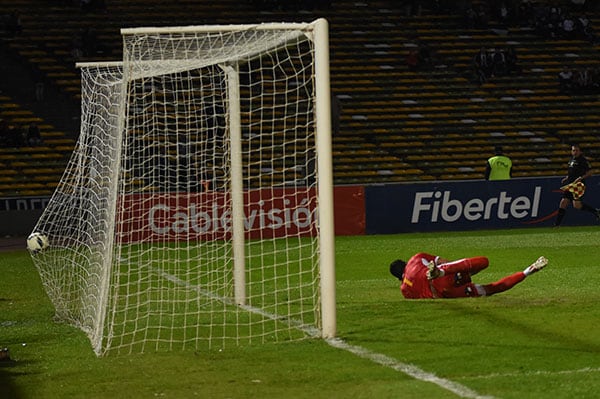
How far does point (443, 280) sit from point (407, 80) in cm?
2177

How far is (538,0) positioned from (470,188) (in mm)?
14211

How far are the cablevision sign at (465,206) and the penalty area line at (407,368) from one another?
48.0ft

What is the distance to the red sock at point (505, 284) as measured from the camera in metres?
11.8

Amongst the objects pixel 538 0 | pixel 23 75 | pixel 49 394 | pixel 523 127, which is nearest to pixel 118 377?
pixel 49 394

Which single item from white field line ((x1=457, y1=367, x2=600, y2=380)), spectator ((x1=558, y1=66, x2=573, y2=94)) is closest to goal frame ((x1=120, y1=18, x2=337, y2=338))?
white field line ((x1=457, y1=367, x2=600, y2=380))

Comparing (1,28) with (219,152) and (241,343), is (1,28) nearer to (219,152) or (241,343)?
(219,152)

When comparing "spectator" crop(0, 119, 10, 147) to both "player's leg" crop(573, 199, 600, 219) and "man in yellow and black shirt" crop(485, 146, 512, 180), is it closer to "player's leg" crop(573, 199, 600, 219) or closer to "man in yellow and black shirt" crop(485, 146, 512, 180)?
"man in yellow and black shirt" crop(485, 146, 512, 180)

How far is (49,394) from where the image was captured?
797 centimetres

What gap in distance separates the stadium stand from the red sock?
17.0 meters

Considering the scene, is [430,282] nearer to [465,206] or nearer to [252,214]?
[252,214]

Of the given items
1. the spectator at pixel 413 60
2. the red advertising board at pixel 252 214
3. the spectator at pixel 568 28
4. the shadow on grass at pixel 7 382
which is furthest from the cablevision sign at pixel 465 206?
the shadow on grass at pixel 7 382

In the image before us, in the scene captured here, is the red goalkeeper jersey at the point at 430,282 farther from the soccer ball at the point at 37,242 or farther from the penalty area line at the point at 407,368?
the soccer ball at the point at 37,242

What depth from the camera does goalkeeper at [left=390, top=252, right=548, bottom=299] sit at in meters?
11.8

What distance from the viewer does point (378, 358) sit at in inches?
342
